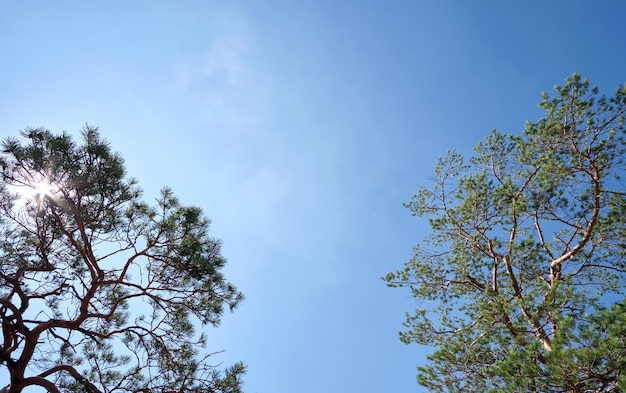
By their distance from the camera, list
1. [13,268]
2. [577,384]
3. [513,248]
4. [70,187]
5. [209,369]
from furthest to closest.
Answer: [513,248], [13,268], [209,369], [70,187], [577,384]

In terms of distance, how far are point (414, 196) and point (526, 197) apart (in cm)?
187

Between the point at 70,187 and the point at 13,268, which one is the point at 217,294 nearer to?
the point at 70,187

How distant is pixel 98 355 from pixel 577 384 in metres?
5.32

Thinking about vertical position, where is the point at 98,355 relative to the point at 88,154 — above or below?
below

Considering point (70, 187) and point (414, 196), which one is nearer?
point (70, 187)

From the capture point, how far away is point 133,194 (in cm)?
450

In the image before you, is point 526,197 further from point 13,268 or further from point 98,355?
point 13,268

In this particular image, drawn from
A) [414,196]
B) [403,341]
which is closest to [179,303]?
[403,341]

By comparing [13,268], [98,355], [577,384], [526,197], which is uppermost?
[526,197]

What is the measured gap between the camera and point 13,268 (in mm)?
4613

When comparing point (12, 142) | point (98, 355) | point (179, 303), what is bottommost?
point (98, 355)

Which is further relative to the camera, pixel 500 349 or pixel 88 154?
pixel 500 349

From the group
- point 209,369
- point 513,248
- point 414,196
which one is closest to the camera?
point 209,369

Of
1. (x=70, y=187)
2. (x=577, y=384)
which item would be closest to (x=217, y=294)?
(x=70, y=187)
